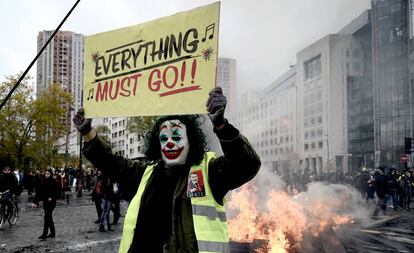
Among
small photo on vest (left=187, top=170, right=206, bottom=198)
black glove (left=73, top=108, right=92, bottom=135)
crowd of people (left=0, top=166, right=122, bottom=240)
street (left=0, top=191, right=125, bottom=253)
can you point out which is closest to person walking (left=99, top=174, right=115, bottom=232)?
crowd of people (left=0, top=166, right=122, bottom=240)

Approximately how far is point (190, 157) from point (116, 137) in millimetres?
120049

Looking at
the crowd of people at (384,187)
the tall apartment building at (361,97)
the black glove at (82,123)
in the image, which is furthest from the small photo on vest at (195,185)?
the tall apartment building at (361,97)

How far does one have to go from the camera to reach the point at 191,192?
287 cm

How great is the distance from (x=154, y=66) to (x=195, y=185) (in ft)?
3.65

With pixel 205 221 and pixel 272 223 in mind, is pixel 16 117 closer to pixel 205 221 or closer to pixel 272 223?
pixel 272 223

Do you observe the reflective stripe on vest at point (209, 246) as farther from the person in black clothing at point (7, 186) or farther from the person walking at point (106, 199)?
the person in black clothing at point (7, 186)

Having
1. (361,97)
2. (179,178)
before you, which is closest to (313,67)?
(361,97)

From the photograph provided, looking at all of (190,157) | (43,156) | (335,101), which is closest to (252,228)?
(190,157)

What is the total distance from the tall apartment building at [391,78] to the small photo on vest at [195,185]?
29.0 m

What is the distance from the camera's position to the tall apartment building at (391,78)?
1225 inches

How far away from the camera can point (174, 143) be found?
318cm

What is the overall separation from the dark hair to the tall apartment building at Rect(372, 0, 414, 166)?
28.6 m

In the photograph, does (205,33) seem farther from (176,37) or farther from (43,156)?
(43,156)

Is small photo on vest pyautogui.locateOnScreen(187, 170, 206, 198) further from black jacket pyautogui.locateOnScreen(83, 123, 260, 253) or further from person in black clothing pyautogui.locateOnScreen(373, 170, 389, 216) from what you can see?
person in black clothing pyautogui.locateOnScreen(373, 170, 389, 216)
